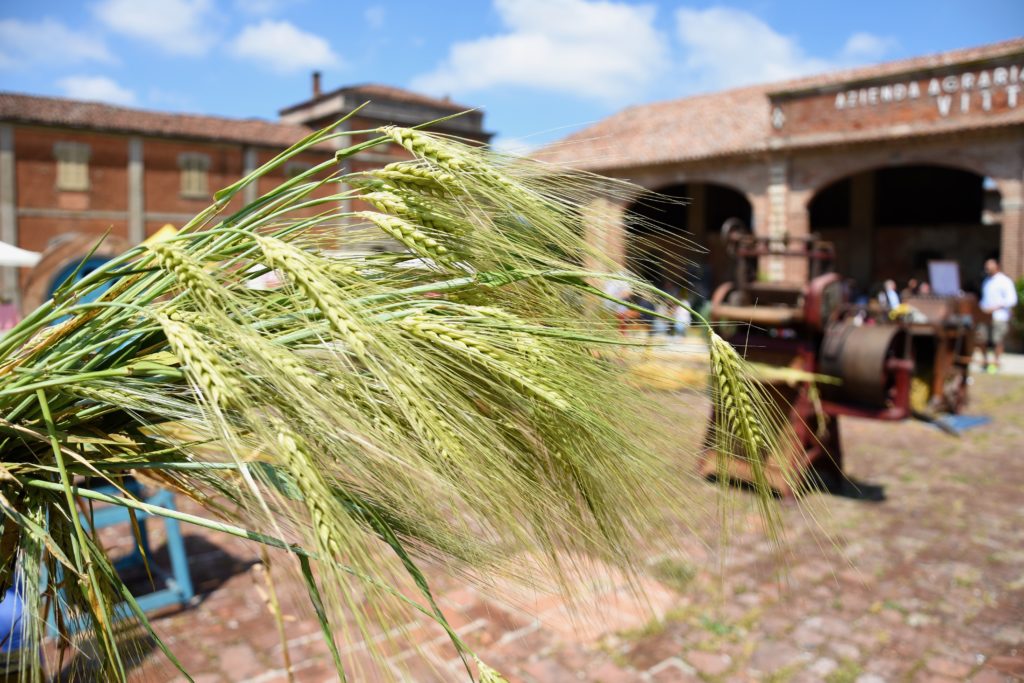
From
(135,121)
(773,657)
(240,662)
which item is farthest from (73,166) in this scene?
(773,657)

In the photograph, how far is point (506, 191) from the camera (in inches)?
37.6

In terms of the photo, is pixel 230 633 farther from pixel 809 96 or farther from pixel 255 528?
pixel 809 96

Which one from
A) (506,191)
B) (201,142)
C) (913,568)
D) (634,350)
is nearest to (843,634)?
(913,568)

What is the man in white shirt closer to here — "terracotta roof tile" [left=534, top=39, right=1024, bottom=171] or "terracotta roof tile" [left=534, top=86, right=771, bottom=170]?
"terracotta roof tile" [left=534, top=39, right=1024, bottom=171]

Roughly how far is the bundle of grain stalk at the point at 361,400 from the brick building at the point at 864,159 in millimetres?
12157

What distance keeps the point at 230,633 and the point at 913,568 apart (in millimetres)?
3962

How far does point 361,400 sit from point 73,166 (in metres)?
29.9

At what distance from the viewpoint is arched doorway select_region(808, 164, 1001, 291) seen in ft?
83.6

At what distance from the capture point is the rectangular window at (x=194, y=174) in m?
28.3

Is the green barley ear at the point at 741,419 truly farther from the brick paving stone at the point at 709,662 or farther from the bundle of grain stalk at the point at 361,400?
the brick paving stone at the point at 709,662

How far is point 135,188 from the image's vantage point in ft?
89.9

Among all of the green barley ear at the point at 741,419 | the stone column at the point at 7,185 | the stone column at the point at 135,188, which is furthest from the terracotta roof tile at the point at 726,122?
the green barley ear at the point at 741,419

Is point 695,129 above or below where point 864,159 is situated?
above

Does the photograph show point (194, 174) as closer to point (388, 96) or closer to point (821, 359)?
point (388, 96)
